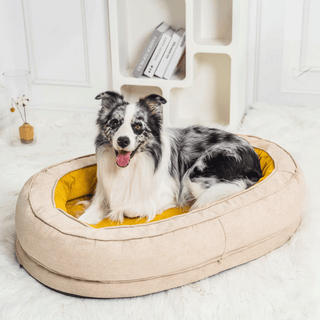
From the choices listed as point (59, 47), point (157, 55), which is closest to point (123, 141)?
point (157, 55)

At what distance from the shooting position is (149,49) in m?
3.21

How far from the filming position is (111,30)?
3.30 meters

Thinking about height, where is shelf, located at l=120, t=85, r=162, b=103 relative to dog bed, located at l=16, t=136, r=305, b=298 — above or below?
above

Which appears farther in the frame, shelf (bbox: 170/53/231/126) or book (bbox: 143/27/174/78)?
shelf (bbox: 170/53/231/126)

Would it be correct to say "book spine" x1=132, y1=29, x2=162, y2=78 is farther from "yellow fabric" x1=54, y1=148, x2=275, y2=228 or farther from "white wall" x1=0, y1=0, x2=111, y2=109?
"yellow fabric" x1=54, y1=148, x2=275, y2=228

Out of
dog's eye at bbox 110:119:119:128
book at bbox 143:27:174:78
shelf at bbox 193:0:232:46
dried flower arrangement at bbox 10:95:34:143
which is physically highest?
shelf at bbox 193:0:232:46

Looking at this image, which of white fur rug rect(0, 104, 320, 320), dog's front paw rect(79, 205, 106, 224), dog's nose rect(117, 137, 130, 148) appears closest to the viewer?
white fur rug rect(0, 104, 320, 320)

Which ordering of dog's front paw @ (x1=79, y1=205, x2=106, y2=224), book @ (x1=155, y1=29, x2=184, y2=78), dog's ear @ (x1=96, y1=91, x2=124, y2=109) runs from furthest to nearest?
book @ (x1=155, y1=29, x2=184, y2=78), dog's front paw @ (x1=79, y1=205, x2=106, y2=224), dog's ear @ (x1=96, y1=91, x2=124, y2=109)

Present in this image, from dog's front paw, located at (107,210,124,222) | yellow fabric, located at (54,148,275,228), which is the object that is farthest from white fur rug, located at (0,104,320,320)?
dog's front paw, located at (107,210,124,222)

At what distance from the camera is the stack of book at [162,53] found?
10.5 feet

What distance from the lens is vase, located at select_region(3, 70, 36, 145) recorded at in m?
3.28

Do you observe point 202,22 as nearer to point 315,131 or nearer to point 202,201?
point 315,131

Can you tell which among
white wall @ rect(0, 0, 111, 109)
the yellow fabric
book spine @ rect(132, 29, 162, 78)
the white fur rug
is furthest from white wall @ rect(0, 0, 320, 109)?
the white fur rug

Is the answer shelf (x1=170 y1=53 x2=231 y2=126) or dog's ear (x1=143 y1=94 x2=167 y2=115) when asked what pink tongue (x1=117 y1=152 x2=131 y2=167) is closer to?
dog's ear (x1=143 y1=94 x2=167 y2=115)
